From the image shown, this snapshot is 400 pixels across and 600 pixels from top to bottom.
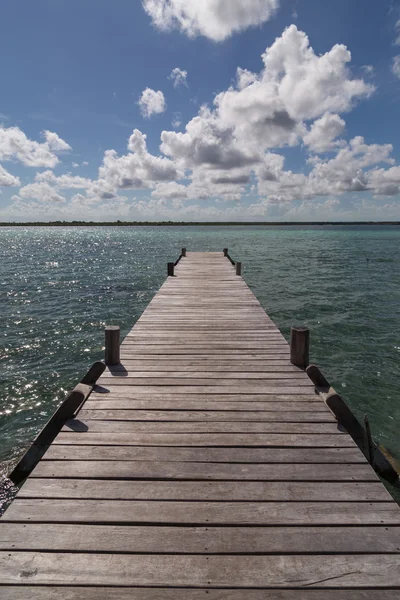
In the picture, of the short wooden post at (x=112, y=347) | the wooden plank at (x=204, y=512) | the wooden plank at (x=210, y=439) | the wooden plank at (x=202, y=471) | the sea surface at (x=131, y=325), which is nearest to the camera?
the wooden plank at (x=204, y=512)

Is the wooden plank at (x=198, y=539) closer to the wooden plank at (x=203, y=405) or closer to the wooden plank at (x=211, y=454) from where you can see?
the wooden plank at (x=211, y=454)

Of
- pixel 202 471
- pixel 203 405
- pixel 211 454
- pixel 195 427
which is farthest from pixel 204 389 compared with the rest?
pixel 202 471

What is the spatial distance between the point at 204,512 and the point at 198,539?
0.87 feet

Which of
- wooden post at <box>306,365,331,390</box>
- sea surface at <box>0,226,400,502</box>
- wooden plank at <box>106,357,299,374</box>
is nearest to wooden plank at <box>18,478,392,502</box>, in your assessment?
wooden post at <box>306,365,331,390</box>

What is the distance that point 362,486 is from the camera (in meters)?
3.30

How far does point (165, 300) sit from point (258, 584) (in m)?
9.31

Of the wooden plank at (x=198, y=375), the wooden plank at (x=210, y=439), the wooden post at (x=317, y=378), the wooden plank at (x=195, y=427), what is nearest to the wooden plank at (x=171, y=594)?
the wooden plank at (x=210, y=439)

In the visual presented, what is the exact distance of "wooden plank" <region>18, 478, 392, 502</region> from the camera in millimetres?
3131

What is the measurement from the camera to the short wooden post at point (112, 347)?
604cm

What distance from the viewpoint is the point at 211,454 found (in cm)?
374

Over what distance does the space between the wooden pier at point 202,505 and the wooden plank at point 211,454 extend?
18 millimetres

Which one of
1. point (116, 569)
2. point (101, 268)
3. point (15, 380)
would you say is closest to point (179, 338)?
point (15, 380)

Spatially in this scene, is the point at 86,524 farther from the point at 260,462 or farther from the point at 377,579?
the point at 377,579

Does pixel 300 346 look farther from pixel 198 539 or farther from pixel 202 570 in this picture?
pixel 202 570
